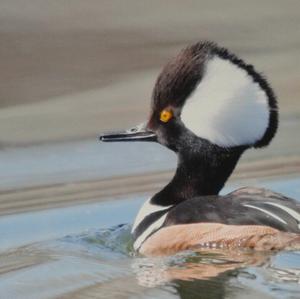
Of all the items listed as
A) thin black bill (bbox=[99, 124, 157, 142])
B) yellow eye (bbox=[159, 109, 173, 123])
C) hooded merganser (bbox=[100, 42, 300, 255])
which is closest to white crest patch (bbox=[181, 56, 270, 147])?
hooded merganser (bbox=[100, 42, 300, 255])

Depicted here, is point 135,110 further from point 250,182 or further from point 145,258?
point 145,258

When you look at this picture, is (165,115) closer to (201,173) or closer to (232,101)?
(201,173)

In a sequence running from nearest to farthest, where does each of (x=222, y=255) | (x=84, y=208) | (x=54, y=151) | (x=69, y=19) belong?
(x=222, y=255), (x=84, y=208), (x=54, y=151), (x=69, y=19)

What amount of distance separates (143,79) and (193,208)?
4.34 m

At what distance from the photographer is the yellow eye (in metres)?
9.02

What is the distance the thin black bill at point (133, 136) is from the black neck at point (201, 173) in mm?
219

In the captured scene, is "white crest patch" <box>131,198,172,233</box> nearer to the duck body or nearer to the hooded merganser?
the hooded merganser

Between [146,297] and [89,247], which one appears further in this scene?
[89,247]

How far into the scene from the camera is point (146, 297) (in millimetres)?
7918

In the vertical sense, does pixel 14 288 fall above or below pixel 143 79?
below

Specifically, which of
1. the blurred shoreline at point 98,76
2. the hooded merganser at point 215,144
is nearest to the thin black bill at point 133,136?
the hooded merganser at point 215,144

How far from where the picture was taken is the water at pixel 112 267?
801 centimetres

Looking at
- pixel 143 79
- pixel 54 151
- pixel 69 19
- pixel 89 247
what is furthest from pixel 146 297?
pixel 69 19

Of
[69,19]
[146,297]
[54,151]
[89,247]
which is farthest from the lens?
[69,19]
